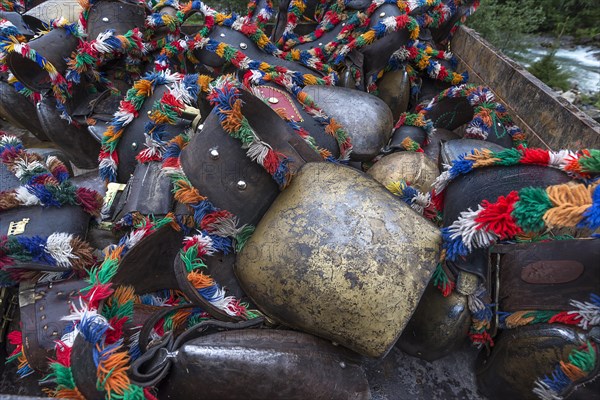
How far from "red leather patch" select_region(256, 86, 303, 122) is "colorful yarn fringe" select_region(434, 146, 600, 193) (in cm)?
66

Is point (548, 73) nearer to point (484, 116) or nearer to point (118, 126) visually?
point (484, 116)

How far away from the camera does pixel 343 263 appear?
3.56 feet

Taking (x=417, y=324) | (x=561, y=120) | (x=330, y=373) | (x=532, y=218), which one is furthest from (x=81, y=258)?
(x=561, y=120)

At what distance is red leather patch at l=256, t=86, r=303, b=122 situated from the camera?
1.64m

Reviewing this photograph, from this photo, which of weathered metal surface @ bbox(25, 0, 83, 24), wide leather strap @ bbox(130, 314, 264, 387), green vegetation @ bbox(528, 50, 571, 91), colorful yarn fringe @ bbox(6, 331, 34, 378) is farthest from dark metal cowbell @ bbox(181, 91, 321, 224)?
green vegetation @ bbox(528, 50, 571, 91)

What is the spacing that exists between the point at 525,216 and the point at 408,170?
784 millimetres

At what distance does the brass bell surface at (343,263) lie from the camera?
1.08 meters

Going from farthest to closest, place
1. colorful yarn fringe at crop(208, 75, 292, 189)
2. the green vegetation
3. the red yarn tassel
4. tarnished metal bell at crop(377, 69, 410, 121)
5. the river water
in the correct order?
1. the river water
2. the green vegetation
3. tarnished metal bell at crop(377, 69, 410, 121)
4. colorful yarn fringe at crop(208, 75, 292, 189)
5. the red yarn tassel

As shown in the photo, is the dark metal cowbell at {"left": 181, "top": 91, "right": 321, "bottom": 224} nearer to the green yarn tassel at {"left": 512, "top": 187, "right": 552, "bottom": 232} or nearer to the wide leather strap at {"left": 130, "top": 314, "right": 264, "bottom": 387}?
the wide leather strap at {"left": 130, "top": 314, "right": 264, "bottom": 387}

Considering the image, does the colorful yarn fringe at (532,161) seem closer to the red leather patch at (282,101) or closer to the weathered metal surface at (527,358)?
the weathered metal surface at (527,358)

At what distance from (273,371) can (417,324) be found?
0.56 metres

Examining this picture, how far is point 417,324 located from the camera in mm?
A: 1306

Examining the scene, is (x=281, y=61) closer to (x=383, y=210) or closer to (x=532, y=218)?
(x=383, y=210)

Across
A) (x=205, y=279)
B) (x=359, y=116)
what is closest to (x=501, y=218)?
(x=205, y=279)
